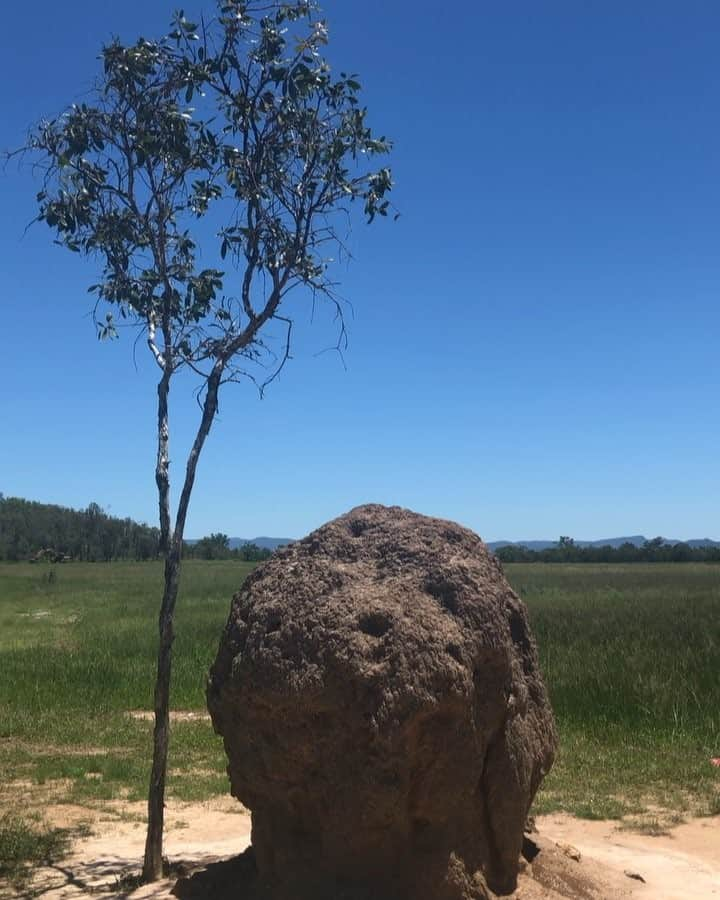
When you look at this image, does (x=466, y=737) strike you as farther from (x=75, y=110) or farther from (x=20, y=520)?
(x=20, y=520)

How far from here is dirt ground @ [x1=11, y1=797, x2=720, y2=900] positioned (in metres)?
5.68

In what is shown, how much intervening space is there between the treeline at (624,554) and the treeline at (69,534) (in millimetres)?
32326

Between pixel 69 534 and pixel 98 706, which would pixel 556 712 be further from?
pixel 69 534

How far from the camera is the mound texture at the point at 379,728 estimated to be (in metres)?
4.74

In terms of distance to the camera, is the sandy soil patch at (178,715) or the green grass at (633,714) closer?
the green grass at (633,714)

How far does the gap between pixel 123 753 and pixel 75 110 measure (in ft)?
22.6

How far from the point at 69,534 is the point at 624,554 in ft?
158

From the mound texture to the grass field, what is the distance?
341 cm

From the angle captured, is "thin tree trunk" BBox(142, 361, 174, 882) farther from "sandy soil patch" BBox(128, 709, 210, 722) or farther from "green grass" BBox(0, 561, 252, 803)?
"sandy soil patch" BBox(128, 709, 210, 722)

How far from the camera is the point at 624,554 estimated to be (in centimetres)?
8594

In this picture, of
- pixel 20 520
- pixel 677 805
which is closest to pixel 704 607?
pixel 677 805

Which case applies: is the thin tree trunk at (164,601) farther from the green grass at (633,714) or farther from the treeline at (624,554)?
the treeline at (624,554)

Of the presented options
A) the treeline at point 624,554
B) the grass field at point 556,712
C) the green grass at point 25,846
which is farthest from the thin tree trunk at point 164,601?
the treeline at point 624,554

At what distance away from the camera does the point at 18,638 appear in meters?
24.5
